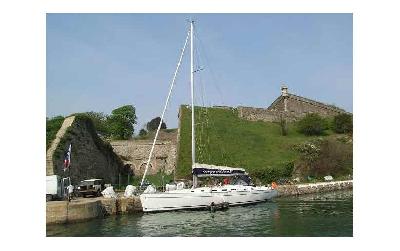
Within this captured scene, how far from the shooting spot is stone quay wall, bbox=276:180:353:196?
33.4 m

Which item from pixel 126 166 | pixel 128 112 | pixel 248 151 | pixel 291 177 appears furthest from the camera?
pixel 128 112

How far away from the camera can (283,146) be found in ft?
148

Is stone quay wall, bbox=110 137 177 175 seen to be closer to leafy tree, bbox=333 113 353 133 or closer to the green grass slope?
the green grass slope

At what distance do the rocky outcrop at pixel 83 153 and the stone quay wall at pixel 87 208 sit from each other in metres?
3.79

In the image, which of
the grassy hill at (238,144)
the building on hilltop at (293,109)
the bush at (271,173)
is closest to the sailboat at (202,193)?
the bush at (271,173)

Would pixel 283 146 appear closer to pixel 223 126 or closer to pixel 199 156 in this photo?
pixel 223 126

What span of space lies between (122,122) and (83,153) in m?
34.4

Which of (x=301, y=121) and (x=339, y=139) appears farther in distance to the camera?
(x=301, y=121)

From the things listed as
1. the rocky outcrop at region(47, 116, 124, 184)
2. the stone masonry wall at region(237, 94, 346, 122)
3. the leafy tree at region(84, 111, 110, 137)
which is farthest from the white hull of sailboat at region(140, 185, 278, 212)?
the leafy tree at region(84, 111, 110, 137)

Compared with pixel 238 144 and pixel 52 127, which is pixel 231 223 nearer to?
pixel 52 127

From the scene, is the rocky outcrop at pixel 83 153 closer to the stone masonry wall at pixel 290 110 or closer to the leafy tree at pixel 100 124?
the stone masonry wall at pixel 290 110

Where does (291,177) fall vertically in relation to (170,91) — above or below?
below

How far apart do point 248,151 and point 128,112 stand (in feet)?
92.7

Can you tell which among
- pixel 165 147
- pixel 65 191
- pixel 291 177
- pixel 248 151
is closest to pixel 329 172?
pixel 291 177
